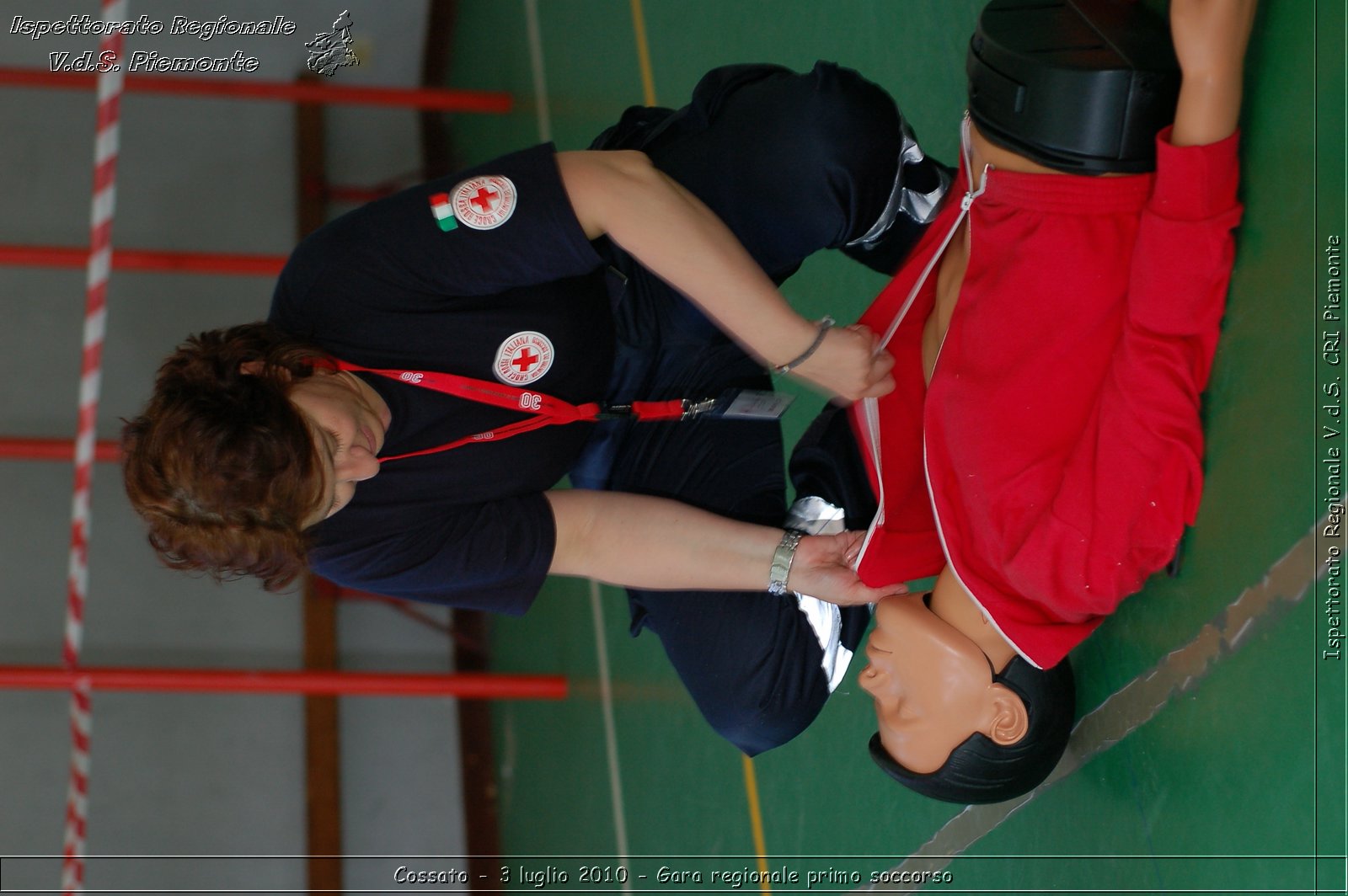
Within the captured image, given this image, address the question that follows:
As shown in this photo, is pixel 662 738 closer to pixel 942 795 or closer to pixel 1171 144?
pixel 942 795

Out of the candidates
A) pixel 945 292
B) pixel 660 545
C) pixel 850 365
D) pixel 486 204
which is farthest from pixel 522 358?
pixel 945 292

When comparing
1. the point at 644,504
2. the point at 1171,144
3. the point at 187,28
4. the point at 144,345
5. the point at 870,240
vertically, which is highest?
the point at 187,28

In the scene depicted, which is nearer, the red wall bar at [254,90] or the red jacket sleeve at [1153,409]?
the red jacket sleeve at [1153,409]

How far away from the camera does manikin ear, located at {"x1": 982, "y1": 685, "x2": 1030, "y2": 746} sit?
134cm

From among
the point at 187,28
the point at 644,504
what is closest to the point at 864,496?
the point at 644,504

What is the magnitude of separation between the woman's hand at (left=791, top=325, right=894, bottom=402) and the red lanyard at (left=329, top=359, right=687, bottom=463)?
12.0 inches

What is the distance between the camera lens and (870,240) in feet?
4.99

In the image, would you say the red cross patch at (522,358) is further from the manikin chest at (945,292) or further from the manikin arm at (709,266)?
the manikin chest at (945,292)

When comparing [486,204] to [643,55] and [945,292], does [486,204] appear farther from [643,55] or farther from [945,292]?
[643,55]

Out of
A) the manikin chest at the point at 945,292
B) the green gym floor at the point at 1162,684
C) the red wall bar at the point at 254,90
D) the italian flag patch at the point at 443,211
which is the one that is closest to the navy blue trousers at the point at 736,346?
the manikin chest at the point at 945,292

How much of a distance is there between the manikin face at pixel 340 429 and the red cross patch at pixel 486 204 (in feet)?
0.74

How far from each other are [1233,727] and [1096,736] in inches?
9.9

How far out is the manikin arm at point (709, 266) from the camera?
135 cm

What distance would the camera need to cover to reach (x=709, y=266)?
1355 millimetres
